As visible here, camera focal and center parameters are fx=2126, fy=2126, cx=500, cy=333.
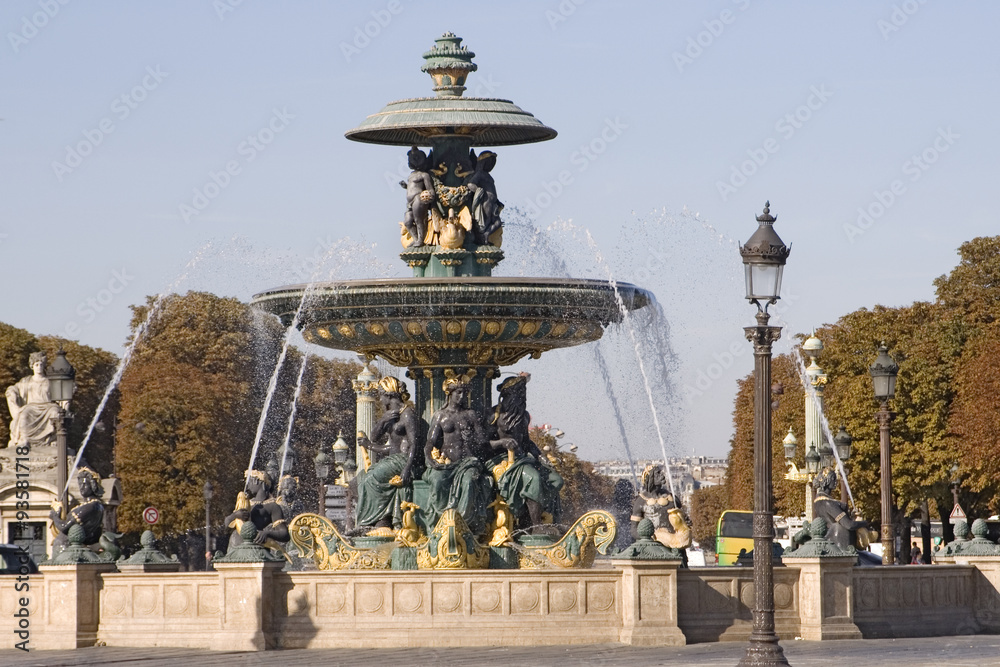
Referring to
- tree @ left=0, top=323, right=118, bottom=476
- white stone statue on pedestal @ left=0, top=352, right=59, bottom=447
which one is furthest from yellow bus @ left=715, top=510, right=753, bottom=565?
white stone statue on pedestal @ left=0, top=352, right=59, bottom=447

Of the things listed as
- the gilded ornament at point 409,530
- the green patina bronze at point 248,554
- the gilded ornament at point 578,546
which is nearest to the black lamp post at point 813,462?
the gilded ornament at point 578,546

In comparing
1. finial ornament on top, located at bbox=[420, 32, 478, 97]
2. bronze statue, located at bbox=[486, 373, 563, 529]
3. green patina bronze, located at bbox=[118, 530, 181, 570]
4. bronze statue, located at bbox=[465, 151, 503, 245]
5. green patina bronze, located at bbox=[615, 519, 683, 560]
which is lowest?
green patina bronze, located at bbox=[118, 530, 181, 570]

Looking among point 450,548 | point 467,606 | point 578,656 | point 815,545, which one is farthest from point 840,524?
point 578,656

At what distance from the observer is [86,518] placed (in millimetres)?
24641

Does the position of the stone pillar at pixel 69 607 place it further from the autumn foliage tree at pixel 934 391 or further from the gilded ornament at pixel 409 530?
the autumn foliage tree at pixel 934 391

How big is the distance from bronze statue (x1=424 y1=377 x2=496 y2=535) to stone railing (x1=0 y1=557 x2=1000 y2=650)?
2.58m

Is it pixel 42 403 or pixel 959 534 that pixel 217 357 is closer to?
pixel 42 403

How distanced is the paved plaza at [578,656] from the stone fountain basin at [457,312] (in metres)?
4.62

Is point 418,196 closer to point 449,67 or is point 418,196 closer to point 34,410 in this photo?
point 449,67

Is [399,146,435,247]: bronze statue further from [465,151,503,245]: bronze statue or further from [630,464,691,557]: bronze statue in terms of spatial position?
[630,464,691,557]: bronze statue

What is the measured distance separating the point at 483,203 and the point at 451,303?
2077 mm

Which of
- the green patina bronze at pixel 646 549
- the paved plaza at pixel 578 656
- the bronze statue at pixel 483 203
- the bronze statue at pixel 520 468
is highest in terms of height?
the bronze statue at pixel 483 203

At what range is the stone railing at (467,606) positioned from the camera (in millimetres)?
22688

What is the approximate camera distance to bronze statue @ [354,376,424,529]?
26.0m
